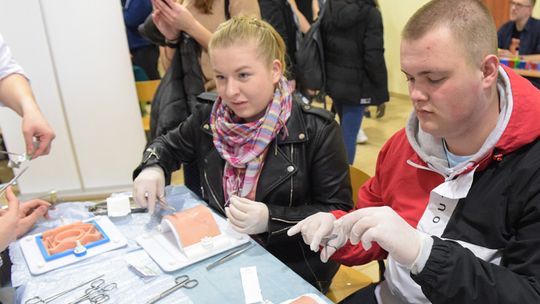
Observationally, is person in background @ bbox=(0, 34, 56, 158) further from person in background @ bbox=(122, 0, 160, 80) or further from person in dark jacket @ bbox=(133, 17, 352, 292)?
person in background @ bbox=(122, 0, 160, 80)

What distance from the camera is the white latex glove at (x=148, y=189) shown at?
1.49 m

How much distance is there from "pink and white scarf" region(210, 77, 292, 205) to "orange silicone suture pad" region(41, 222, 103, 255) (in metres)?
0.47

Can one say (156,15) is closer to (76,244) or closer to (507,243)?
(76,244)

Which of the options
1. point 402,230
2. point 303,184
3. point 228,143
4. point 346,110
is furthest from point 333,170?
point 346,110

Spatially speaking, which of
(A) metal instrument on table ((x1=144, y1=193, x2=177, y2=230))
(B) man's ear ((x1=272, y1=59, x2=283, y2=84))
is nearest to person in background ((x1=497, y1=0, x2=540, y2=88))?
(B) man's ear ((x1=272, y1=59, x2=283, y2=84))

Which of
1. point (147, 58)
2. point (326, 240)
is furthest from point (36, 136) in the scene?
point (147, 58)

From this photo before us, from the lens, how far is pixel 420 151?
118 cm

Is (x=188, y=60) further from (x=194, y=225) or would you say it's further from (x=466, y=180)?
(x=466, y=180)

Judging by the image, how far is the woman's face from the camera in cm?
151

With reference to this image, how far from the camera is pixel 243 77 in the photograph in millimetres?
1536

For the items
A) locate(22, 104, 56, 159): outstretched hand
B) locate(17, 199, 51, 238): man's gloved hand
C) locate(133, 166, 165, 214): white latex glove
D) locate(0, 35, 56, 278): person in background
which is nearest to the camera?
locate(0, 35, 56, 278): person in background

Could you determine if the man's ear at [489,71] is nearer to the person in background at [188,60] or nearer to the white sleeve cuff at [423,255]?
the white sleeve cuff at [423,255]

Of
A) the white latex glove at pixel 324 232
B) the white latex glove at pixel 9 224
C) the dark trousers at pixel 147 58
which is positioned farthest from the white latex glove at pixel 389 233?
the dark trousers at pixel 147 58

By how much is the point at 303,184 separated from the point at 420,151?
469 mm
